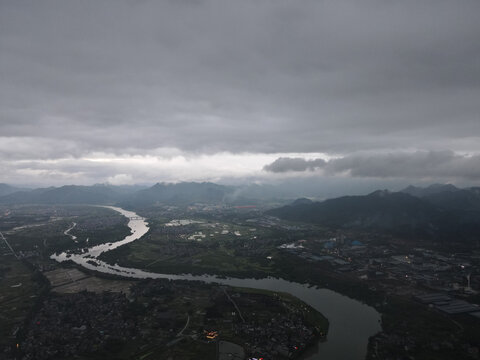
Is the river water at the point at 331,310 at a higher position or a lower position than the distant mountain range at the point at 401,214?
lower

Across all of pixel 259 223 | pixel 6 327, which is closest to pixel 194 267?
pixel 6 327

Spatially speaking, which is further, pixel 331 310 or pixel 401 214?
pixel 401 214

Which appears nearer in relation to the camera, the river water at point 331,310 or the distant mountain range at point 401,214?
the river water at point 331,310

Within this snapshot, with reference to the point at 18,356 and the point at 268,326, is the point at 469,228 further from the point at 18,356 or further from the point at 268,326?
the point at 18,356

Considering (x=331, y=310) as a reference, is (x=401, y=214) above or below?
above
